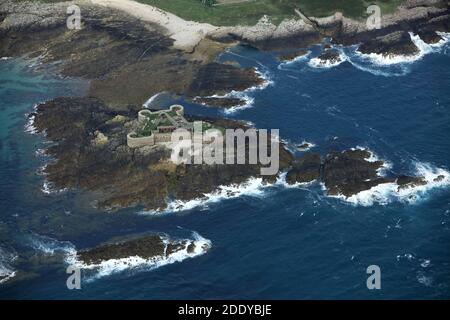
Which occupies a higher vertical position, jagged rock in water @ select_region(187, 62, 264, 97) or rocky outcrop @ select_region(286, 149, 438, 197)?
jagged rock in water @ select_region(187, 62, 264, 97)

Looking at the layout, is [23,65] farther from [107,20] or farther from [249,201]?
[249,201]

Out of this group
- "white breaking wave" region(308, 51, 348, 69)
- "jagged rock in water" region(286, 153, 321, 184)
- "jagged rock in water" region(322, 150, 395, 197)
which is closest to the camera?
"jagged rock in water" region(322, 150, 395, 197)

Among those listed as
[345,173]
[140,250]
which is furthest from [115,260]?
[345,173]

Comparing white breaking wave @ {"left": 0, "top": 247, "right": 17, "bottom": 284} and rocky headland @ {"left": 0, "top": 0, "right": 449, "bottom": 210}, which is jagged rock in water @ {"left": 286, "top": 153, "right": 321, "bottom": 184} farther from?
white breaking wave @ {"left": 0, "top": 247, "right": 17, "bottom": 284}

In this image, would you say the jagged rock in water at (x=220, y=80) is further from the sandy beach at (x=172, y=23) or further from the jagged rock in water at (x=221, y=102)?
the sandy beach at (x=172, y=23)

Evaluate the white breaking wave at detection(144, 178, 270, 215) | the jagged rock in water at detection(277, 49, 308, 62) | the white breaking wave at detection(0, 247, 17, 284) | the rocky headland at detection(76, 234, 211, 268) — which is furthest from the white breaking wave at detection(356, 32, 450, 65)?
the white breaking wave at detection(0, 247, 17, 284)

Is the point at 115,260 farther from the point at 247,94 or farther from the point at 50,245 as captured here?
the point at 247,94
